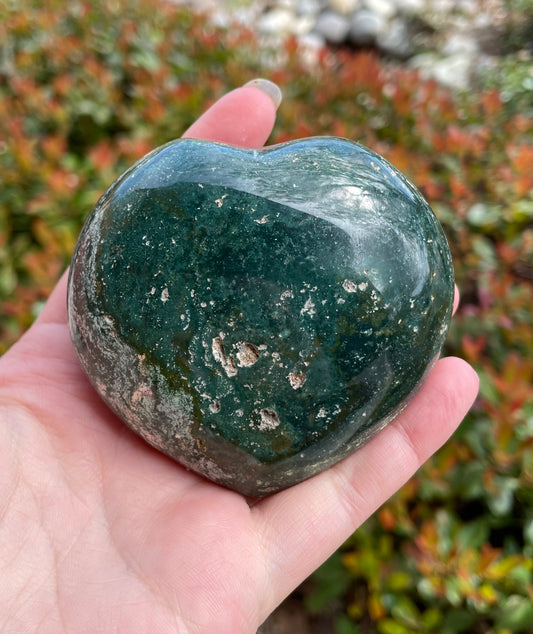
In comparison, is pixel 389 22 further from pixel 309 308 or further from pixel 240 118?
pixel 309 308

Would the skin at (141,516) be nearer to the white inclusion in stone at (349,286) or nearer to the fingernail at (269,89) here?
the white inclusion in stone at (349,286)

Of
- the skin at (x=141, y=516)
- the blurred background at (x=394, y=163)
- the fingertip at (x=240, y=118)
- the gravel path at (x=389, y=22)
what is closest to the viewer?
the skin at (x=141, y=516)

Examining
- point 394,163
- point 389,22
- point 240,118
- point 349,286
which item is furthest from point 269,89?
point 389,22

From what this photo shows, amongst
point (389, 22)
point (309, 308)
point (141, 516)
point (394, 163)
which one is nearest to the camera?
point (309, 308)

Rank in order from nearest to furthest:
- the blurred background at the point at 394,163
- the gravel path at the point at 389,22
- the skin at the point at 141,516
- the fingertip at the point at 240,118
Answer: the skin at the point at 141,516, the blurred background at the point at 394,163, the fingertip at the point at 240,118, the gravel path at the point at 389,22

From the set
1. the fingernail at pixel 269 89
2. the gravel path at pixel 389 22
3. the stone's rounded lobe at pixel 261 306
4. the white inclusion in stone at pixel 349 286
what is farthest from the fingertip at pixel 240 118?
the gravel path at pixel 389 22
